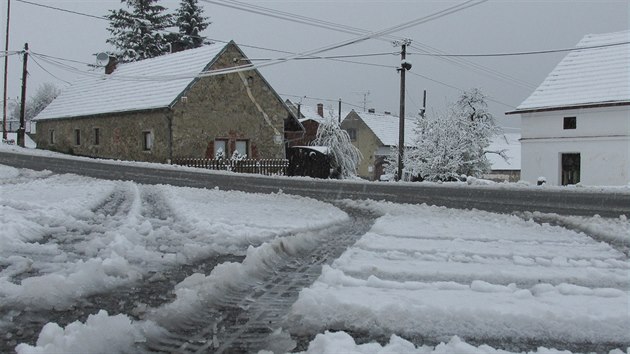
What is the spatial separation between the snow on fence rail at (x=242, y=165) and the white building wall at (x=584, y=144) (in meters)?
13.3

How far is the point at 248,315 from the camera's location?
4.12m

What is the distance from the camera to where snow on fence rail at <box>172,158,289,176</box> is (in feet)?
88.7

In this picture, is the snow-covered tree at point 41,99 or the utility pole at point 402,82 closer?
the utility pole at point 402,82

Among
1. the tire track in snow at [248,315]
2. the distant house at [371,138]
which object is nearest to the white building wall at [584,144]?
the tire track in snow at [248,315]

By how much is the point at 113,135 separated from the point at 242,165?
9.59 meters

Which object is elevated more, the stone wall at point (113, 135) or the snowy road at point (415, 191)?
the stone wall at point (113, 135)

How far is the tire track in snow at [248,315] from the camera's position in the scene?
3.46 meters

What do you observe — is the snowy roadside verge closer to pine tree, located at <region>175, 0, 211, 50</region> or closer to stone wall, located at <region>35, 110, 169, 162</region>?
stone wall, located at <region>35, 110, 169, 162</region>

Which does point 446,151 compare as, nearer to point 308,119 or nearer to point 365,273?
point 308,119

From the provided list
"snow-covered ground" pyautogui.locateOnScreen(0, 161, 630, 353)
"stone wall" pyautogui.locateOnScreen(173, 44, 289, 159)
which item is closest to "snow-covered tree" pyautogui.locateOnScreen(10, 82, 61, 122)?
"stone wall" pyautogui.locateOnScreen(173, 44, 289, 159)

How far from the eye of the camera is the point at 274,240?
7004 millimetres

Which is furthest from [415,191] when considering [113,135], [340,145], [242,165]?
[113,135]

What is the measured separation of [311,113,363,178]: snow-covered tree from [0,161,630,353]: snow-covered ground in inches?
833

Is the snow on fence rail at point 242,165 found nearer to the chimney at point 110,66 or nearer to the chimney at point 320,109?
the chimney at point 110,66
